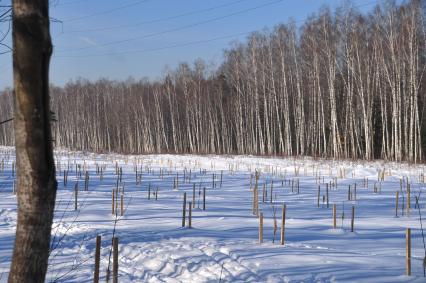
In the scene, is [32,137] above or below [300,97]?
below

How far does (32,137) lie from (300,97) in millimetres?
28631

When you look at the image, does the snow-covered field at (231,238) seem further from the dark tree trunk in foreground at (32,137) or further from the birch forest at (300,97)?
the birch forest at (300,97)

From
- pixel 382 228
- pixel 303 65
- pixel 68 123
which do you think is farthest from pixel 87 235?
pixel 68 123

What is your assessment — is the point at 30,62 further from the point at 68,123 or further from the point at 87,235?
the point at 68,123

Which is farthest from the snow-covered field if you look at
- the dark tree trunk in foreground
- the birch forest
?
the birch forest

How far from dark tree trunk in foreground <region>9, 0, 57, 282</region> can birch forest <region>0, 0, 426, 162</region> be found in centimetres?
2261

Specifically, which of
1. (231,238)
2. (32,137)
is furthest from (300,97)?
(32,137)

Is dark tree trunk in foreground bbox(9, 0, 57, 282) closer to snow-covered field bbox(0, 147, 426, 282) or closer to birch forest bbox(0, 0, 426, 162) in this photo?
snow-covered field bbox(0, 147, 426, 282)

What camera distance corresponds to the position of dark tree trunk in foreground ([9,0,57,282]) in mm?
2188

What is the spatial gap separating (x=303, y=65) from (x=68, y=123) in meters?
34.2

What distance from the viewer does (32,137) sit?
Answer: 7.30 ft

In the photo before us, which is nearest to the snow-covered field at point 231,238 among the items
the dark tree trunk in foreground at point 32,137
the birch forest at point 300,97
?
the dark tree trunk in foreground at point 32,137

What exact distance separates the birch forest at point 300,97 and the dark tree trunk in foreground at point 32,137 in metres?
22.6

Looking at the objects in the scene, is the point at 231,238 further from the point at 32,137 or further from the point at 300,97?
the point at 300,97
